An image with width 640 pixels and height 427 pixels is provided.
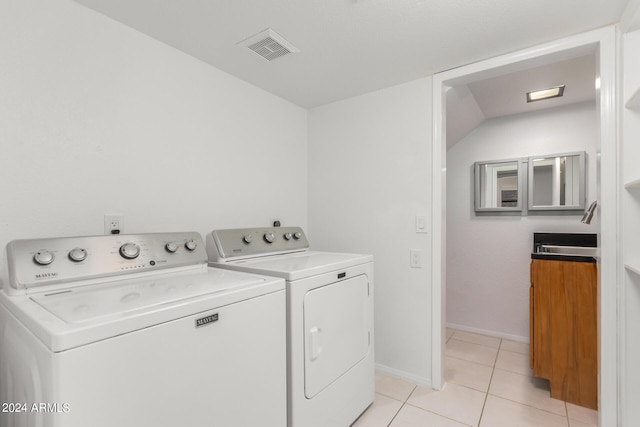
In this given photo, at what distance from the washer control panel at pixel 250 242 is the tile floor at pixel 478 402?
1.13 m

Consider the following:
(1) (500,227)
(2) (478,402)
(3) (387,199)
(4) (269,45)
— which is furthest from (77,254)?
(1) (500,227)

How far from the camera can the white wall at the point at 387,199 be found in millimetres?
2148

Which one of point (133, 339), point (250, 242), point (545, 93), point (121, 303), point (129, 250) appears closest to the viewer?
point (133, 339)

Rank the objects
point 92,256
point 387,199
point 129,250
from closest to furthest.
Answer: point 92,256, point 129,250, point 387,199

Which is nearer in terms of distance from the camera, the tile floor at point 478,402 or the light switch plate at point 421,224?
the tile floor at point 478,402

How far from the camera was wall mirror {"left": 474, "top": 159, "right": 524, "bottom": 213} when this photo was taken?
2883 millimetres

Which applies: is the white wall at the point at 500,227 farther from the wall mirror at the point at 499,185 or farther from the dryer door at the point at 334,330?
the dryer door at the point at 334,330

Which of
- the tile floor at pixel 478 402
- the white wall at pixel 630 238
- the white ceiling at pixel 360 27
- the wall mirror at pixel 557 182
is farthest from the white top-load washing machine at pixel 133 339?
the wall mirror at pixel 557 182

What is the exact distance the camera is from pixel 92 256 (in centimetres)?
118

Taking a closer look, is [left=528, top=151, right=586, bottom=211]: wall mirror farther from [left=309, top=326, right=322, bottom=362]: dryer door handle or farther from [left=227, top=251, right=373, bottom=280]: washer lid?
[left=309, top=326, right=322, bottom=362]: dryer door handle

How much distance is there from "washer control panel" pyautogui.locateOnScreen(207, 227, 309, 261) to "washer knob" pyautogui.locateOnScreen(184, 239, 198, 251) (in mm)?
180

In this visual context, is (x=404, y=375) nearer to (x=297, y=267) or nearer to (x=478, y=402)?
(x=478, y=402)

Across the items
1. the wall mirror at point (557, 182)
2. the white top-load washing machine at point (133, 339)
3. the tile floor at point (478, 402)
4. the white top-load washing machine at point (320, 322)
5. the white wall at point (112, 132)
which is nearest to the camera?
the white top-load washing machine at point (133, 339)

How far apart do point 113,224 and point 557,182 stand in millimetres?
3376
